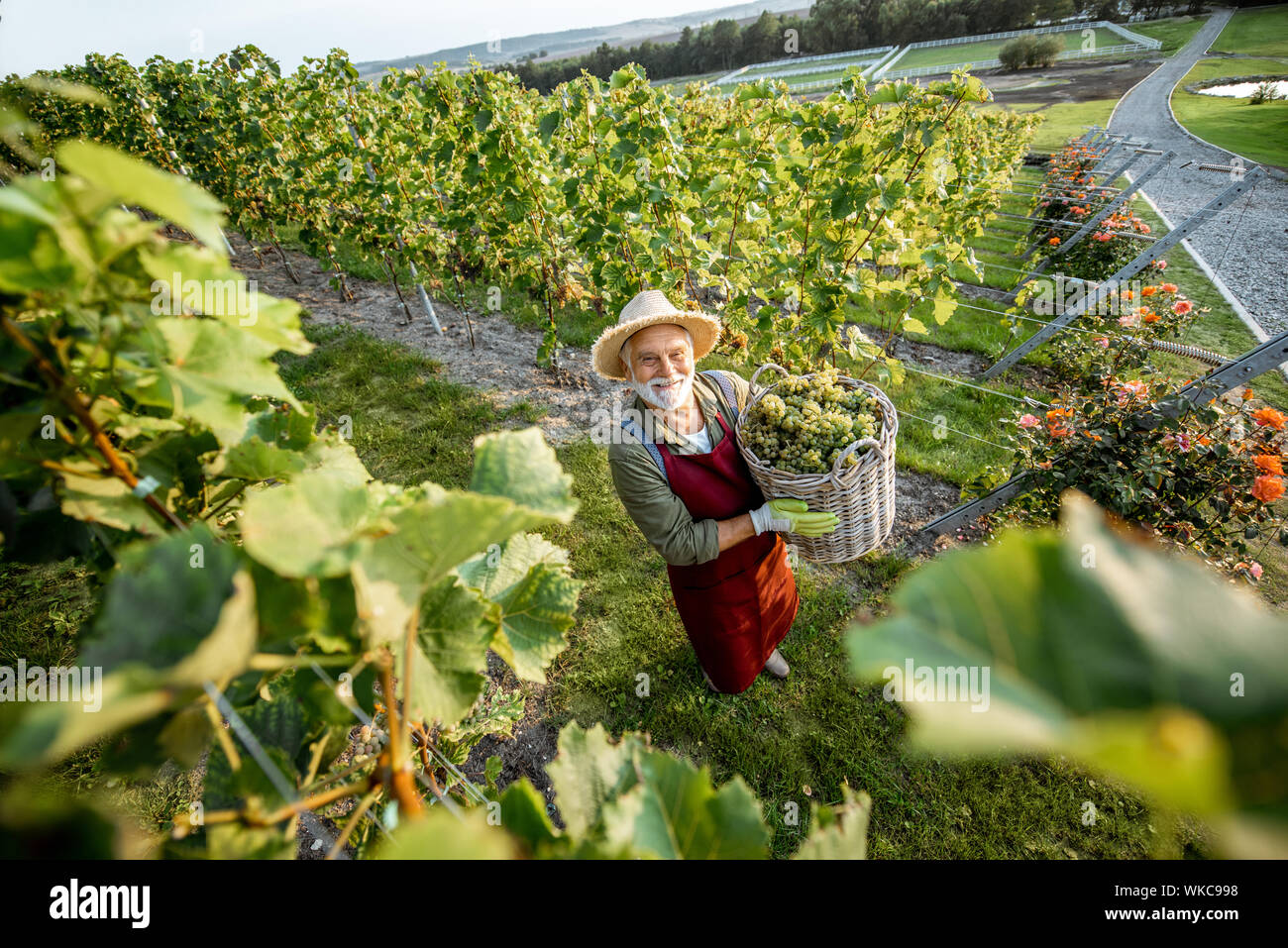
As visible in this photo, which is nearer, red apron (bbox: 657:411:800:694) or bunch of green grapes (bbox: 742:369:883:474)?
bunch of green grapes (bbox: 742:369:883:474)

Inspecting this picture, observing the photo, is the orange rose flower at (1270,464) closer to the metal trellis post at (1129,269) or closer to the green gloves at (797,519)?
the green gloves at (797,519)

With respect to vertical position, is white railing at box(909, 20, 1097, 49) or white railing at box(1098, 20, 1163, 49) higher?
white railing at box(909, 20, 1097, 49)

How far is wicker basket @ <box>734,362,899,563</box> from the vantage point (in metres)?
2.16

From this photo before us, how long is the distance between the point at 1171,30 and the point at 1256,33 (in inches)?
459

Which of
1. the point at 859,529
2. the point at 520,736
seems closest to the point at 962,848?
the point at 859,529

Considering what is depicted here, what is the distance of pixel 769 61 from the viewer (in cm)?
4947

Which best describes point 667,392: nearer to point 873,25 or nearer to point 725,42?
point 873,25

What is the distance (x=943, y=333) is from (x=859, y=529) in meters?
5.66

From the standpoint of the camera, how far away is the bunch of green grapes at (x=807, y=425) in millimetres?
2262

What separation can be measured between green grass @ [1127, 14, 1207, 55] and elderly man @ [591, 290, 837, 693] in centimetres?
5347

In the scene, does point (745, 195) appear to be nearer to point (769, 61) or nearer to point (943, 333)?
point (943, 333)

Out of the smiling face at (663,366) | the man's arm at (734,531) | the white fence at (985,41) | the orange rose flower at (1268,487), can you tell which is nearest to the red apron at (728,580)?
the man's arm at (734,531)

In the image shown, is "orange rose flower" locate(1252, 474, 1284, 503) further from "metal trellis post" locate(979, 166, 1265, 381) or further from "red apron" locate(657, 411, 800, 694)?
"metal trellis post" locate(979, 166, 1265, 381)

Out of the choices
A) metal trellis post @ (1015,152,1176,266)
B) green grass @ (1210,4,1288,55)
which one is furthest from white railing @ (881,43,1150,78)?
metal trellis post @ (1015,152,1176,266)
